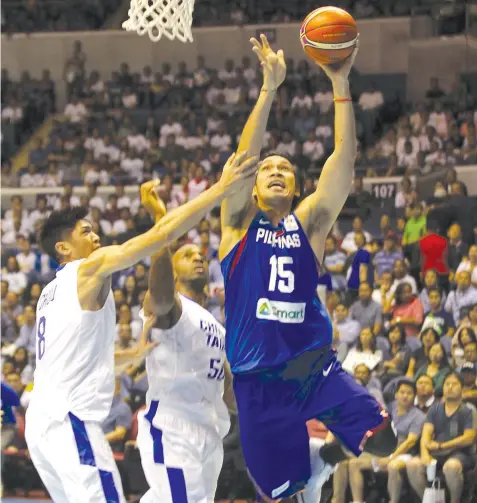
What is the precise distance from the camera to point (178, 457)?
669 centimetres

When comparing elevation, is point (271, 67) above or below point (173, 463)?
above

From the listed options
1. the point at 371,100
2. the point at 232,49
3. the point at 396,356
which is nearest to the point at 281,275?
the point at 396,356

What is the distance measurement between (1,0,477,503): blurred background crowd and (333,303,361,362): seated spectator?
2cm

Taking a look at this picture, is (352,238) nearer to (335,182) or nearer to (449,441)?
(449,441)

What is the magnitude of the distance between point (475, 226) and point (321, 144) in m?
4.66

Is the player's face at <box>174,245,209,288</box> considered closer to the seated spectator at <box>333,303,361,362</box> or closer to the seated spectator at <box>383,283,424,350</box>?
the seated spectator at <box>333,303,361,362</box>

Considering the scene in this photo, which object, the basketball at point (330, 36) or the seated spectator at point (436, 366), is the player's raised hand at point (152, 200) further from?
the seated spectator at point (436, 366)

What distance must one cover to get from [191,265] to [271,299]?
1.06m

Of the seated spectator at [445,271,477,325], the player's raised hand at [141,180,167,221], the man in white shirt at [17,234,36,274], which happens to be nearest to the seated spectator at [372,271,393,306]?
the seated spectator at [445,271,477,325]

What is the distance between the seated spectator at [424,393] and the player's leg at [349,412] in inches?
146

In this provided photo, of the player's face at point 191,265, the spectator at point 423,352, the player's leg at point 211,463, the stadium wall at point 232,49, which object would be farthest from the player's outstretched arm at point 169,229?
the stadium wall at point 232,49

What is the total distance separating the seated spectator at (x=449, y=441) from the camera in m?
9.03

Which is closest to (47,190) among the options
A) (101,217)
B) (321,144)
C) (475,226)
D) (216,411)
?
(101,217)

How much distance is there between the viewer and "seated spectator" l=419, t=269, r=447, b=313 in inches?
460
